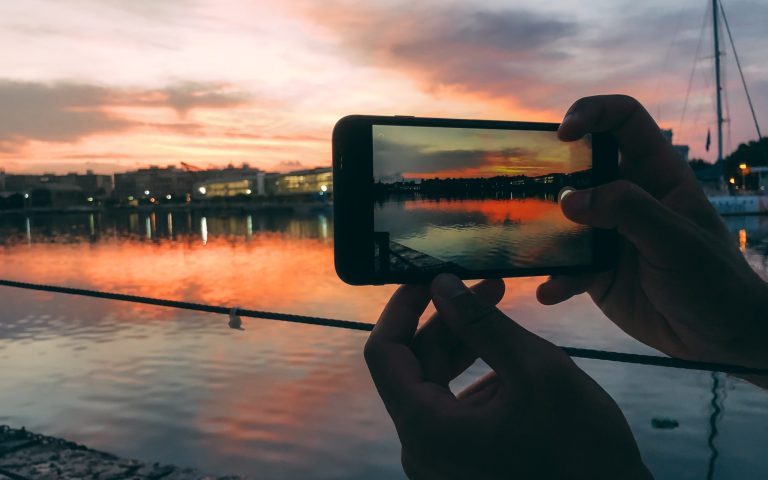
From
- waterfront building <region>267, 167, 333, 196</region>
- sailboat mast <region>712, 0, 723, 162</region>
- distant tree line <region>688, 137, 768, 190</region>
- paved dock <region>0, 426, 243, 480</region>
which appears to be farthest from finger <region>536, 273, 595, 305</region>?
waterfront building <region>267, 167, 333, 196</region>

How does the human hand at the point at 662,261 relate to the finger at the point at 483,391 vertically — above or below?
above

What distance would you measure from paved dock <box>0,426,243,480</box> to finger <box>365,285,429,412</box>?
742cm

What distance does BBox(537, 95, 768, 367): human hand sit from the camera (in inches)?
65.6

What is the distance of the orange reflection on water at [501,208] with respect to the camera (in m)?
2.02

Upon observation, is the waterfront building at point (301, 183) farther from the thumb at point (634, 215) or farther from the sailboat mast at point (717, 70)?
the thumb at point (634, 215)

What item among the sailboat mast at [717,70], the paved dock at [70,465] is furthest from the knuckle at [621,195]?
the sailboat mast at [717,70]

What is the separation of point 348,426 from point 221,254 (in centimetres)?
4498

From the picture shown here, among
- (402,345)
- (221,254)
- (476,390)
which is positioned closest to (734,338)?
(476,390)

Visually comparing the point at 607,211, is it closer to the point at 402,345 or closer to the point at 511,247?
the point at 511,247

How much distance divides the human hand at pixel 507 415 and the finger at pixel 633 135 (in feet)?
2.67

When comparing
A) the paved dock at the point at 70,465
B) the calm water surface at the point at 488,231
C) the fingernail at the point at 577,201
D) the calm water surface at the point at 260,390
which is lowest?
the calm water surface at the point at 260,390

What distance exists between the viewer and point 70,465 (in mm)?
8359

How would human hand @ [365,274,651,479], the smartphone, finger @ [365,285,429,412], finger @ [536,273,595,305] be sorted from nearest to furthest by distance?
human hand @ [365,274,651,479]
finger @ [365,285,429,412]
the smartphone
finger @ [536,273,595,305]

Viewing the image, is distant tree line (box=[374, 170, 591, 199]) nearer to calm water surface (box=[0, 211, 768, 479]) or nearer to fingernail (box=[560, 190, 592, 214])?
fingernail (box=[560, 190, 592, 214])
